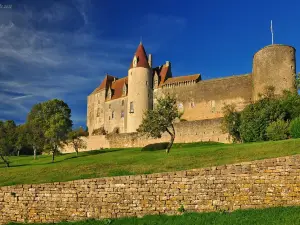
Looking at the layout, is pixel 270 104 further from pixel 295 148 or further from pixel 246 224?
pixel 246 224

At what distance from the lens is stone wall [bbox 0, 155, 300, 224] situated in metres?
13.3

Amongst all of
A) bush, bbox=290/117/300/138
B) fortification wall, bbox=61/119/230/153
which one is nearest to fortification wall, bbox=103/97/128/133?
fortification wall, bbox=61/119/230/153

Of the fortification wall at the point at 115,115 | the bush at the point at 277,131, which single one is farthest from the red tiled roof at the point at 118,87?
the bush at the point at 277,131

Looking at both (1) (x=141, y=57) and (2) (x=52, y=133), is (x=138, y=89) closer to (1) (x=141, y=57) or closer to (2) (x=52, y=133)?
(1) (x=141, y=57)

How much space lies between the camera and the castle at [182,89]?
47531 mm

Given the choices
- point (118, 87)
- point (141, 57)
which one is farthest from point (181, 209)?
point (118, 87)

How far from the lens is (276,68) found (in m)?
47.3

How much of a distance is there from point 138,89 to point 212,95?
42.4 ft

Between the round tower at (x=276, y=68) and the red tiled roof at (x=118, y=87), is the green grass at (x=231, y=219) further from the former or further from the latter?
the red tiled roof at (x=118, y=87)

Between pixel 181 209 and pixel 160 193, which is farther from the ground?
pixel 160 193

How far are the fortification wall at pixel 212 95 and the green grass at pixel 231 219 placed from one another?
41.4 metres

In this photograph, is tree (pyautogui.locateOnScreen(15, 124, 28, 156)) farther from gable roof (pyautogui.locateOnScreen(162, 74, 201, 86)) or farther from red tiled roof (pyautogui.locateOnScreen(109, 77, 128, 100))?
gable roof (pyautogui.locateOnScreen(162, 74, 201, 86))

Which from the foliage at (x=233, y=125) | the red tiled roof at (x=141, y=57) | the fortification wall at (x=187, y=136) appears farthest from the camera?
the red tiled roof at (x=141, y=57)

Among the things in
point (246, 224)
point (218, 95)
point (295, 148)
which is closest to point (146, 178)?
point (246, 224)
